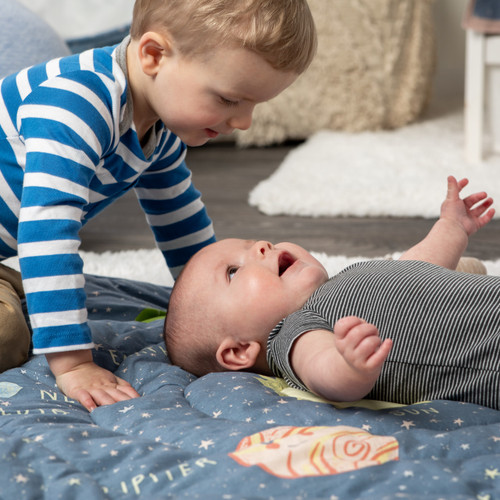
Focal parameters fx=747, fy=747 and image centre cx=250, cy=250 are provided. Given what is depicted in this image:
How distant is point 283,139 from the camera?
328cm

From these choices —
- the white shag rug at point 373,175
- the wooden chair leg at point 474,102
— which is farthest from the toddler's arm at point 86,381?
the wooden chair leg at point 474,102

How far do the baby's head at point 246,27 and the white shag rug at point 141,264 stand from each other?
0.63 meters

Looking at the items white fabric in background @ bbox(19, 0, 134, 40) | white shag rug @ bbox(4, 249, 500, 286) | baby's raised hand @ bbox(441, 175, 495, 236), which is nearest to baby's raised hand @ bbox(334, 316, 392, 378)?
baby's raised hand @ bbox(441, 175, 495, 236)

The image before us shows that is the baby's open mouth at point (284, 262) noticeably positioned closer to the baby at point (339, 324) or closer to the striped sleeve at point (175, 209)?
the baby at point (339, 324)

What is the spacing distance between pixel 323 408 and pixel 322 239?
113 cm

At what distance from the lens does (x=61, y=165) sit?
106 centimetres

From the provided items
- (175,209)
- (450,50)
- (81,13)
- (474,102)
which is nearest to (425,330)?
(175,209)

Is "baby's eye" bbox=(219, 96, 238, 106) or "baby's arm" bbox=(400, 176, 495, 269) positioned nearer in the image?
"baby's eye" bbox=(219, 96, 238, 106)

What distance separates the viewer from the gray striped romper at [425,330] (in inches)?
36.7

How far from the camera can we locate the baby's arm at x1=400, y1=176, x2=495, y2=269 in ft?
4.04

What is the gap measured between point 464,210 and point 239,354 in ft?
1.64

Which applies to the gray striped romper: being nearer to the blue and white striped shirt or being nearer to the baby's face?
the baby's face

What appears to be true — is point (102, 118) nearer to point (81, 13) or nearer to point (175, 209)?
point (175, 209)

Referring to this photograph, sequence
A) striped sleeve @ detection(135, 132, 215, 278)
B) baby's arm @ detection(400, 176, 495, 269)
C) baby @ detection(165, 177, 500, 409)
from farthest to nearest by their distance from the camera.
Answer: striped sleeve @ detection(135, 132, 215, 278), baby's arm @ detection(400, 176, 495, 269), baby @ detection(165, 177, 500, 409)
